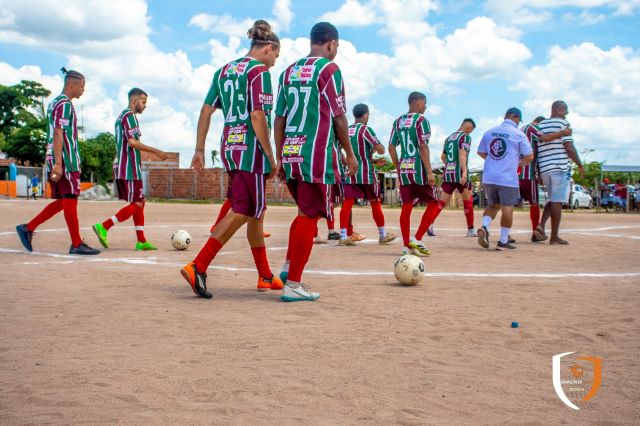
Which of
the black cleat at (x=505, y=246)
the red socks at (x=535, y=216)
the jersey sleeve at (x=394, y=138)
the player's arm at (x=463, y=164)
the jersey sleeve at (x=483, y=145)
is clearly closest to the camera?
the jersey sleeve at (x=394, y=138)

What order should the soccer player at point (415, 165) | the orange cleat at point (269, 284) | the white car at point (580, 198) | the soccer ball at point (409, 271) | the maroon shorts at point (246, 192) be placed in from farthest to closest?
the white car at point (580, 198), the soccer player at point (415, 165), the soccer ball at point (409, 271), the orange cleat at point (269, 284), the maroon shorts at point (246, 192)

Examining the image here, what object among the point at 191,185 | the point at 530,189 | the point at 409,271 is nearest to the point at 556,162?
the point at 530,189

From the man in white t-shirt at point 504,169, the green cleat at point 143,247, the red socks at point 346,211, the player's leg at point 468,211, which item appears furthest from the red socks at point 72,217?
the player's leg at point 468,211

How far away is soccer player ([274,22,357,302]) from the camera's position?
220 inches

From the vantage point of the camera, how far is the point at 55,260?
8.16 metres

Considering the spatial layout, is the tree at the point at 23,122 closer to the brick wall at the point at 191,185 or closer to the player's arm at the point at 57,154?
the brick wall at the point at 191,185

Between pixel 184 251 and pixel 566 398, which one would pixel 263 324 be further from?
pixel 184 251

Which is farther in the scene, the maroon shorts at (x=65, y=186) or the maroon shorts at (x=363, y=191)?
the maroon shorts at (x=363, y=191)

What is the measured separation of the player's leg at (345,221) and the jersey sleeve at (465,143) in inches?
108

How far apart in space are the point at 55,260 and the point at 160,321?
13.6 ft

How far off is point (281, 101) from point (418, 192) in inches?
169

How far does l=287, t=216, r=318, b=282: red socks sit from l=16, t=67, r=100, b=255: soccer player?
4266 mm

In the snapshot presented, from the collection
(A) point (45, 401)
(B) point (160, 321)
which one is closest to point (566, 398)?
(A) point (45, 401)

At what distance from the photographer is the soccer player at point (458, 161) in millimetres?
12516
